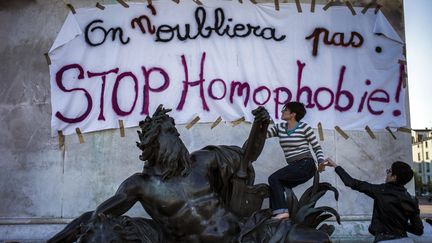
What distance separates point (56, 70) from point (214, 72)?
7.29 feet

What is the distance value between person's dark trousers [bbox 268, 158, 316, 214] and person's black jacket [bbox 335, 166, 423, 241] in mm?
594

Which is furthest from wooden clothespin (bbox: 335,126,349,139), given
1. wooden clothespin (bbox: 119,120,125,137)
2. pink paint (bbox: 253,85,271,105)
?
wooden clothespin (bbox: 119,120,125,137)

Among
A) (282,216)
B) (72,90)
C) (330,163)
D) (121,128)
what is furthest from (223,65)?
(282,216)

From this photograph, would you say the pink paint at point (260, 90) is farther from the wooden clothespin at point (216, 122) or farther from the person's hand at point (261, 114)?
the person's hand at point (261, 114)

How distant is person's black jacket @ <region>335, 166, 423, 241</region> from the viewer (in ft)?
19.1

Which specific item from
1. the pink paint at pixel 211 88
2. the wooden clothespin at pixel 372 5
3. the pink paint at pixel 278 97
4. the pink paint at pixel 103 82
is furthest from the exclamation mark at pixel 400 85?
the pink paint at pixel 103 82

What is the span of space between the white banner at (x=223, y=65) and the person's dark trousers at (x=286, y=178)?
5.98ft

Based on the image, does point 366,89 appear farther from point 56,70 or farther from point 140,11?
point 56,70

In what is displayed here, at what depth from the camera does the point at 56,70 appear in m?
8.42

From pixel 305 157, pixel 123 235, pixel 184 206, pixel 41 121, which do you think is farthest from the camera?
pixel 41 121

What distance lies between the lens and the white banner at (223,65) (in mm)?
8312

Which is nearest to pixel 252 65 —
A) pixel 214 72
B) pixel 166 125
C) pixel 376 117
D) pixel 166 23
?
pixel 214 72

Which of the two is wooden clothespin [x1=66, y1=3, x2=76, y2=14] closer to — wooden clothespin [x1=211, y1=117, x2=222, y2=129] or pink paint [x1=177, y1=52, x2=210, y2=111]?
pink paint [x1=177, y1=52, x2=210, y2=111]

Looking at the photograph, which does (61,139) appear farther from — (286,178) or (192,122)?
(286,178)
